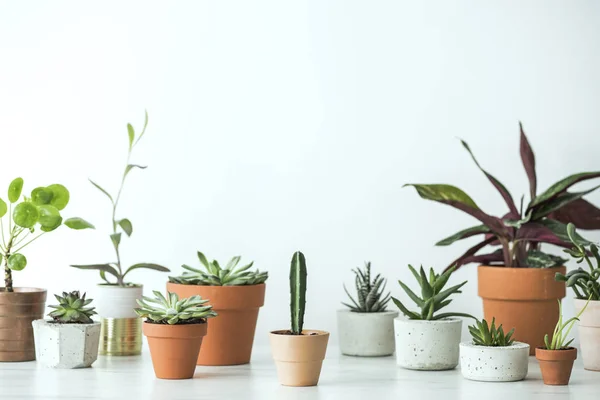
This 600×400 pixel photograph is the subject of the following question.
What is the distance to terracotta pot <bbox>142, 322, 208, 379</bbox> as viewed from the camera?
1403mm

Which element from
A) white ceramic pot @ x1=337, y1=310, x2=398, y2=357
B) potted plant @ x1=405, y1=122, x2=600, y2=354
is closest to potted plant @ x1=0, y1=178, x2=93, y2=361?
white ceramic pot @ x1=337, y1=310, x2=398, y2=357

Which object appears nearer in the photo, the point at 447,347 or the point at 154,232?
the point at 447,347

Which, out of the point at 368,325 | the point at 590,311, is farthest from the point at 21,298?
the point at 590,311

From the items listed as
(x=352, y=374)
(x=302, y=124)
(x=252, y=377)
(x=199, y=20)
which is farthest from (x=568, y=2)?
(x=252, y=377)

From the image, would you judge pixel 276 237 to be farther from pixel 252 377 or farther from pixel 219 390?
pixel 219 390

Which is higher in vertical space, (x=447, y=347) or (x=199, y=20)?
(x=199, y=20)

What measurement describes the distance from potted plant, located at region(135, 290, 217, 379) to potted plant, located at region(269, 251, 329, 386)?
0.16m

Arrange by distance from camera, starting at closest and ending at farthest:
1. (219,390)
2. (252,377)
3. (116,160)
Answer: (219,390) < (252,377) < (116,160)

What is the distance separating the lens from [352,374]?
1.52m

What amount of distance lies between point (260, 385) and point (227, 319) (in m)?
0.23

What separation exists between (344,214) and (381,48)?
1.44ft

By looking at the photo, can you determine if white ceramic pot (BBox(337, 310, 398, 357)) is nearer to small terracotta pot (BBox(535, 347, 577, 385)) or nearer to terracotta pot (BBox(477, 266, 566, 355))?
terracotta pot (BBox(477, 266, 566, 355))

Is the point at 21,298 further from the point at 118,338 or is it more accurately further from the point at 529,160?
the point at 529,160

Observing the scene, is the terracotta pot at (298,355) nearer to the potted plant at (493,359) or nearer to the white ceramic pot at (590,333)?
the potted plant at (493,359)
